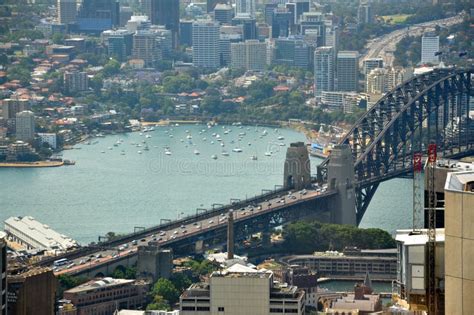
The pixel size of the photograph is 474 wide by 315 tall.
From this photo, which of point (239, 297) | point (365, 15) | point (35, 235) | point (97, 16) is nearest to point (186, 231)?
point (35, 235)

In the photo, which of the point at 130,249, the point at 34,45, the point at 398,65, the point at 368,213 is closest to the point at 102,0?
the point at 34,45

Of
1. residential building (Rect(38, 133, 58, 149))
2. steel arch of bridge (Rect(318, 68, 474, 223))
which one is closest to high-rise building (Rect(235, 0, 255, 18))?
residential building (Rect(38, 133, 58, 149))

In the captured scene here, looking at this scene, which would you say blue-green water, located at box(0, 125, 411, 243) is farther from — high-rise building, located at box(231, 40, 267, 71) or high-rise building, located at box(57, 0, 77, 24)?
high-rise building, located at box(57, 0, 77, 24)

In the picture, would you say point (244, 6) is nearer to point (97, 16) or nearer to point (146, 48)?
point (97, 16)

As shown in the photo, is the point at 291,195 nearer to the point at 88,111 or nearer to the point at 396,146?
the point at 396,146

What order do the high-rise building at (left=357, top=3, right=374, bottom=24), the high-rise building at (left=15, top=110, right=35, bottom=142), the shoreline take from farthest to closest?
1. the high-rise building at (left=357, top=3, right=374, bottom=24)
2. the high-rise building at (left=15, top=110, right=35, bottom=142)
3. the shoreline

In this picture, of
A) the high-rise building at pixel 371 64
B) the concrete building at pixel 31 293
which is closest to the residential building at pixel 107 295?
the concrete building at pixel 31 293
